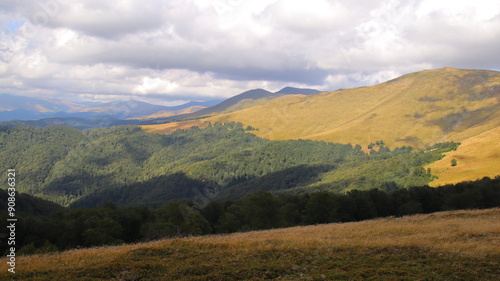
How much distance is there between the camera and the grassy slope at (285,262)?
1286 cm

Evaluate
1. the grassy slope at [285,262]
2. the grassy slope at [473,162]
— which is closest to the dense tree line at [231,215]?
the grassy slope at [285,262]

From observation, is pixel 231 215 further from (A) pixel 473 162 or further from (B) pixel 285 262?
(A) pixel 473 162

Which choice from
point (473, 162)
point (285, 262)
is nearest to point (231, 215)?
point (285, 262)

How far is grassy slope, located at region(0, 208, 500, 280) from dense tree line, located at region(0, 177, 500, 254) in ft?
67.4

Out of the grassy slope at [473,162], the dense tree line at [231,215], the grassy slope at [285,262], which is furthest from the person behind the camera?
the grassy slope at [473,162]

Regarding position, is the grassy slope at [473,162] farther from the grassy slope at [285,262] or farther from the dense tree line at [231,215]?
the grassy slope at [285,262]

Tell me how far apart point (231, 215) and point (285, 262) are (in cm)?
4032

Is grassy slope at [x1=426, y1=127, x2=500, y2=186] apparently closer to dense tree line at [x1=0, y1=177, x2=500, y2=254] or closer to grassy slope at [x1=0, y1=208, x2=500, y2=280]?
dense tree line at [x1=0, y1=177, x2=500, y2=254]

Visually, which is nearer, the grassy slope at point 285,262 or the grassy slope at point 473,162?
the grassy slope at point 285,262

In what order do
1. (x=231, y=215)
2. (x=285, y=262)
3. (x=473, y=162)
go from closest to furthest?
(x=285, y=262), (x=231, y=215), (x=473, y=162)

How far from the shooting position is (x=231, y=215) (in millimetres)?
53969

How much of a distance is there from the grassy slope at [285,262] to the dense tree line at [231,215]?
2055 cm

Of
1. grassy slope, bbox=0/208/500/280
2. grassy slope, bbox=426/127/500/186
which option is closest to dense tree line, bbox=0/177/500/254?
grassy slope, bbox=0/208/500/280

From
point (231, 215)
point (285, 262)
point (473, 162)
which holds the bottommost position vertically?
point (473, 162)
